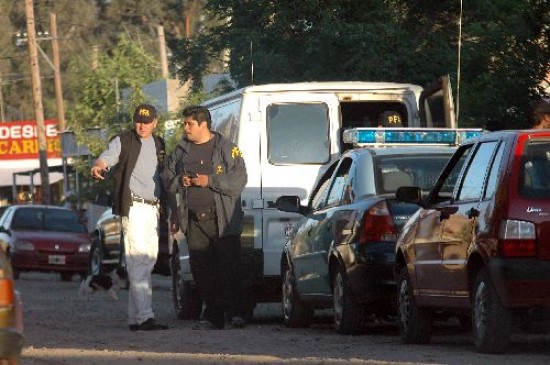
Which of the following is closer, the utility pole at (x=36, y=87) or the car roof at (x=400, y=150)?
the car roof at (x=400, y=150)

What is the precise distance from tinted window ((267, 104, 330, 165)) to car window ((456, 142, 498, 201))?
16.1 feet

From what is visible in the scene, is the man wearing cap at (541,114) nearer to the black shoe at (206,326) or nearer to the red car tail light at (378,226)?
the red car tail light at (378,226)

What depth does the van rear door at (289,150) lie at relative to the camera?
1669cm

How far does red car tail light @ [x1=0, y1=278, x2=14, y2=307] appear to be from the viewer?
8.95 meters

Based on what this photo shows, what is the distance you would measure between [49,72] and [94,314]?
68332mm

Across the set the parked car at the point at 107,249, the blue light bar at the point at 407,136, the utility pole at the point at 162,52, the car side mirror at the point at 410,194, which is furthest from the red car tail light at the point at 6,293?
the utility pole at the point at 162,52

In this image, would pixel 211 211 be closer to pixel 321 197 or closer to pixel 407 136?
pixel 321 197

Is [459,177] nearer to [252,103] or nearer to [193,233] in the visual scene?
[193,233]

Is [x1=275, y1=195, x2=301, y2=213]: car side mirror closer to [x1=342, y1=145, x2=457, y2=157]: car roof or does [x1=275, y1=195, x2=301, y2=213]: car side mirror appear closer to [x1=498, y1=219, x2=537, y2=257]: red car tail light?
[x1=342, y1=145, x2=457, y2=157]: car roof

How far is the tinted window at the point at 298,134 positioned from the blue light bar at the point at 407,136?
1.67m

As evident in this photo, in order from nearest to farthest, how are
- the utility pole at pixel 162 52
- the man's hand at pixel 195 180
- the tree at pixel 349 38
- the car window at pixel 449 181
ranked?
the car window at pixel 449 181
the man's hand at pixel 195 180
the tree at pixel 349 38
the utility pole at pixel 162 52

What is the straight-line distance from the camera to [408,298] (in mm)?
12672

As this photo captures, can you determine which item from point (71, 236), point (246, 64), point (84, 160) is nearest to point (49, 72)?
point (84, 160)

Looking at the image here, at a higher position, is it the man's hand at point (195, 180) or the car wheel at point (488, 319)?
the man's hand at point (195, 180)
